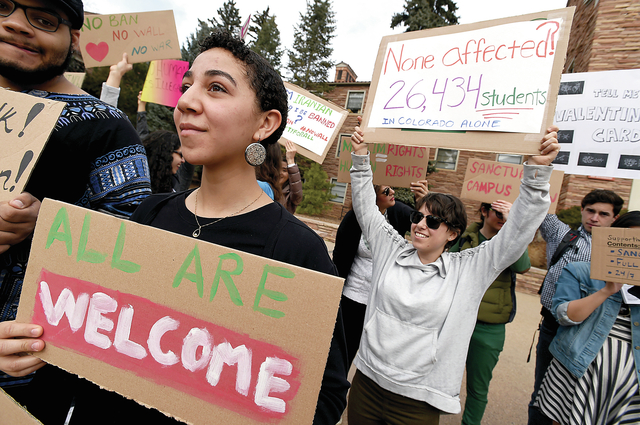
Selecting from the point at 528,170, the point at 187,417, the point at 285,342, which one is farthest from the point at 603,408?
the point at 187,417

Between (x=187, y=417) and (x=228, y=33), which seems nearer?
(x=187, y=417)

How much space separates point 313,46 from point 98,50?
77.6ft

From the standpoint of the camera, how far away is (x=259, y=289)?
83 cm

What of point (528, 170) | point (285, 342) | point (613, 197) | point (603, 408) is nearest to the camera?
point (285, 342)

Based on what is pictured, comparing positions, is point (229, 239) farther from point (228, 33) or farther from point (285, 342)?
point (228, 33)

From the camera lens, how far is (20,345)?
921 mm

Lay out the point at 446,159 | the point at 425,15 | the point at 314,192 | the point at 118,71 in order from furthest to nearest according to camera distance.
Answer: the point at 425,15
the point at 446,159
the point at 314,192
the point at 118,71

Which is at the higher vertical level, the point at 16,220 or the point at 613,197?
the point at 613,197

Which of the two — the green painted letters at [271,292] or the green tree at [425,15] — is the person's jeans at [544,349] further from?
the green tree at [425,15]

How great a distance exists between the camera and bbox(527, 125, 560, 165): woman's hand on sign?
163 cm

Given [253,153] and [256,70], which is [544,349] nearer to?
[253,153]

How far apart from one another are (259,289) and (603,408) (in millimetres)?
2484

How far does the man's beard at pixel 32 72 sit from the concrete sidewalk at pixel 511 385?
3.36 meters

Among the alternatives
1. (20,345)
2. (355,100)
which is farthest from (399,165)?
(355,100)
